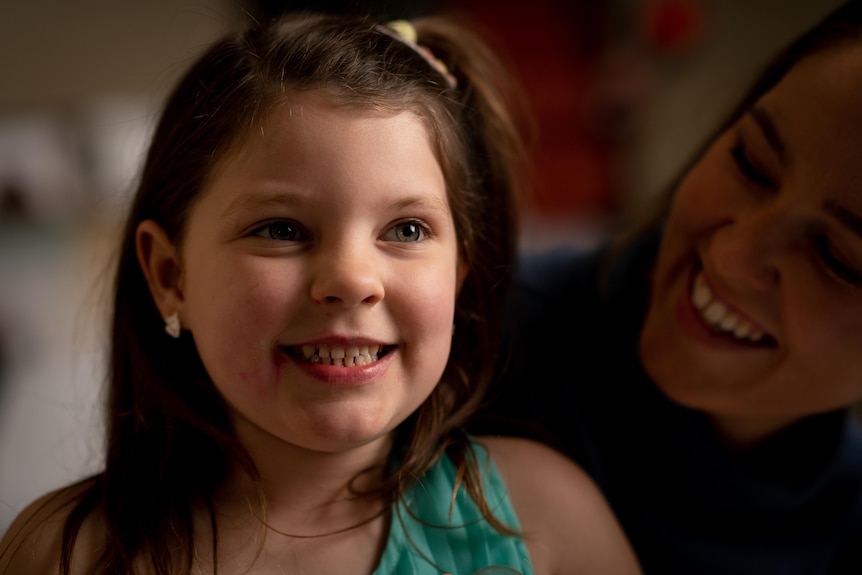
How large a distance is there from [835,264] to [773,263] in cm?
7

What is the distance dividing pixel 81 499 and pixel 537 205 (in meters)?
2.43

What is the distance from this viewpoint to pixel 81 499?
2.84ft

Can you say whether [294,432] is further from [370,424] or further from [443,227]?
[443,227]

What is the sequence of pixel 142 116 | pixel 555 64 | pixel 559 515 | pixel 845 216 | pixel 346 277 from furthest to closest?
pixel 555 64 → pixel 142 116 → pixel 559 515 → pixel 845 216 → pixel 346 277

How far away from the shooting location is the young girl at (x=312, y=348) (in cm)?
75

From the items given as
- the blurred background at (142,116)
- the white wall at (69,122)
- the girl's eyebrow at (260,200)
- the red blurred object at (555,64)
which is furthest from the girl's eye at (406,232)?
the red blurred object at (555,64)

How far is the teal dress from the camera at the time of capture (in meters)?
0.85

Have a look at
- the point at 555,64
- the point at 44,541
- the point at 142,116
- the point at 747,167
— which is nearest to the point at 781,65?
the point at 747,167

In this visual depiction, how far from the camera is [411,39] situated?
986 mm

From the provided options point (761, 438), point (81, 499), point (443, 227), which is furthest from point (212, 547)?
point (761, 438)

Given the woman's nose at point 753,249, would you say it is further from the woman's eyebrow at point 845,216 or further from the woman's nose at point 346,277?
the woman's nose at point 346,277

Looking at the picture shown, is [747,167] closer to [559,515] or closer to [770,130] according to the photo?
[770,130]

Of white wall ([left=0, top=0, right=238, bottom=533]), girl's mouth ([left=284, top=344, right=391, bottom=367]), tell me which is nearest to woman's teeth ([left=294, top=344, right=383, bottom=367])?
girl's mouth ([left=284, top=344, right=391, bottom=367])

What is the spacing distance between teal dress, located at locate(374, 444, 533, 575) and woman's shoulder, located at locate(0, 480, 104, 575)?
31cm
